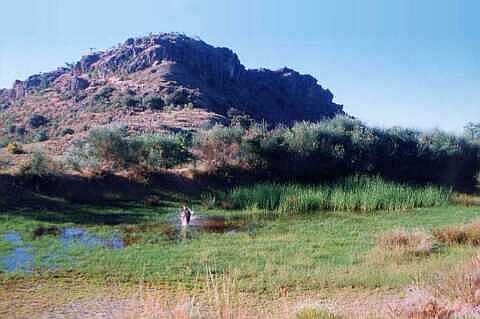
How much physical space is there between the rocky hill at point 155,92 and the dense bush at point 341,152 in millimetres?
12993

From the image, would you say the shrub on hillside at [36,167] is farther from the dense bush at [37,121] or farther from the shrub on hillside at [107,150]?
the dense bush at [37,121]

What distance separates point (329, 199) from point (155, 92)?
36.1 metres

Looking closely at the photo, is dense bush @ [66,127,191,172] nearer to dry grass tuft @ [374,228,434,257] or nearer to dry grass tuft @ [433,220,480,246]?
dry grass tuft @ [374,228,434,257]

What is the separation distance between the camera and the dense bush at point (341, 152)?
2453 cm

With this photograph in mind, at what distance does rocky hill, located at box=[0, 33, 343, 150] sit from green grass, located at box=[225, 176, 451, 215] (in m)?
18.0

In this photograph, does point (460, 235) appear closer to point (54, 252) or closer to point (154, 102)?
point (54, 252)

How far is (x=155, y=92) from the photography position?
51656 millimetres

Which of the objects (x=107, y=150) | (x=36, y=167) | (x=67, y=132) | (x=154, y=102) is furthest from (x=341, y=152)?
(x=154, y=102)

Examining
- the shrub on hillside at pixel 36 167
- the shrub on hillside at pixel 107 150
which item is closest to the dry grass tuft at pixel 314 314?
the shrub on hillside at pixel 36 167

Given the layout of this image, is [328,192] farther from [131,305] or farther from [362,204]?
[131,305]

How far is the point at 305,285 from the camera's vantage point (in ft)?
31.2

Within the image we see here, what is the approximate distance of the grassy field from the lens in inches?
380

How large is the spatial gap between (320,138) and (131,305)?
19.7 metres

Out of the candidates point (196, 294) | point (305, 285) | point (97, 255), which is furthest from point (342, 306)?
point (97, 255)
